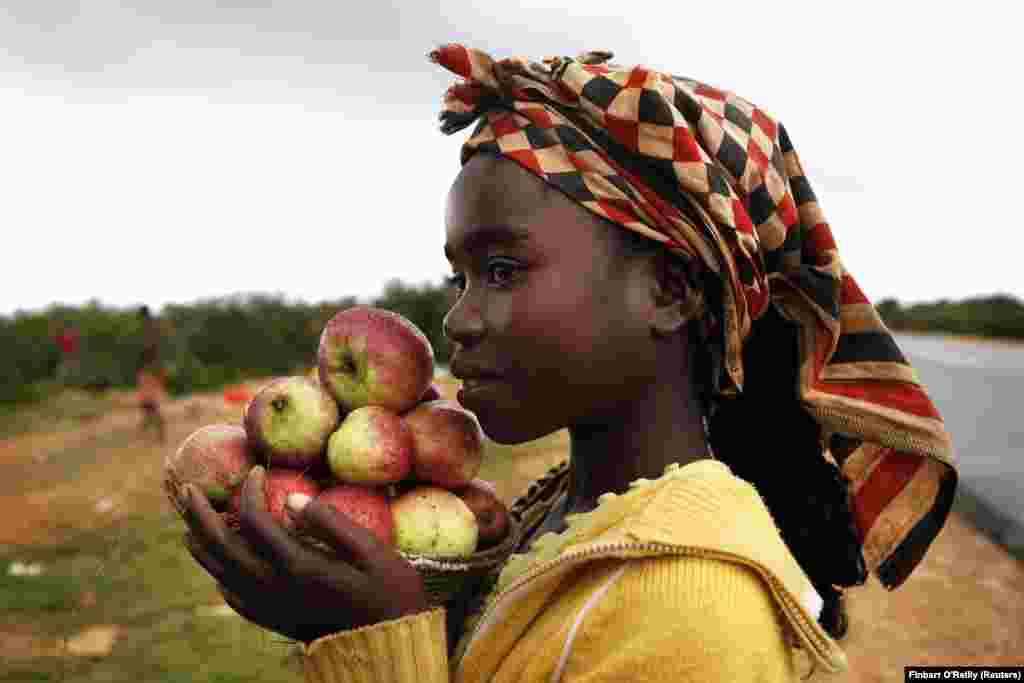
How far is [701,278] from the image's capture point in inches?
74.4

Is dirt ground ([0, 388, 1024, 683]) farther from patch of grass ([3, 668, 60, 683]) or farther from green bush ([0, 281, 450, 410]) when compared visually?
green bush ([0, 281, 450, 410])

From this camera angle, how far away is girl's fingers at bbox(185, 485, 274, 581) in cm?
173

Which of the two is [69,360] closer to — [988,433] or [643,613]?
[988,433]

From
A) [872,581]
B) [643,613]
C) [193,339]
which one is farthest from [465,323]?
[193,339]

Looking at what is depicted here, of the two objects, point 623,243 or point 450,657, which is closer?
point 623,243

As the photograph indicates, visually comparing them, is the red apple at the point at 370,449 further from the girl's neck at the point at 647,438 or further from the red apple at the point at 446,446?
the girl's neck at the point at 647,438

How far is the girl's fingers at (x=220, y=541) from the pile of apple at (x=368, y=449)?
0.25 ft

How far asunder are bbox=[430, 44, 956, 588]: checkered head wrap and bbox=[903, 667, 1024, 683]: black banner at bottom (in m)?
3.11

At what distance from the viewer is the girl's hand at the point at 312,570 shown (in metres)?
1.66

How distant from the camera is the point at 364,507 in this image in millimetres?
1811

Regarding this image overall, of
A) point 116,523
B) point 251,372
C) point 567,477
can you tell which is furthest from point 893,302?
point 567,477

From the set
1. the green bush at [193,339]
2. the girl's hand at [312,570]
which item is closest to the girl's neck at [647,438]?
the girl's hand at [312,570]

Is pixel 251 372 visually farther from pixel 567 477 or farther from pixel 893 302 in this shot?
pixel 893 302

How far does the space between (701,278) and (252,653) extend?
4.48 meters
